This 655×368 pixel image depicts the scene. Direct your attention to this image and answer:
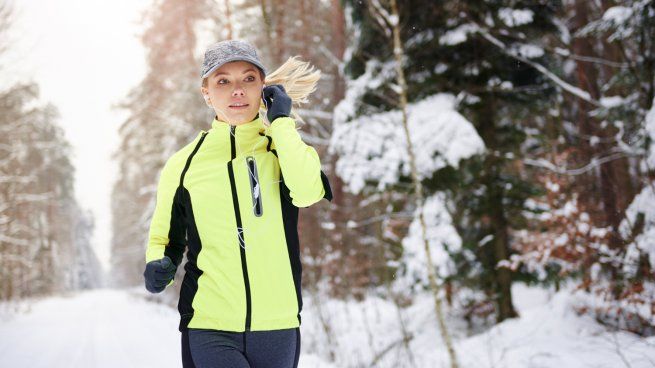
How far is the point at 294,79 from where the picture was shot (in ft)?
8.04

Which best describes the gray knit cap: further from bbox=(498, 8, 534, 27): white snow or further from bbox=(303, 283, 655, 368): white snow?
bbox=(498, 8, 534, 27): white snow

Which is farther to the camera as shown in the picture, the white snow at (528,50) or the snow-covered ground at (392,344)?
the white snow at (528,50)

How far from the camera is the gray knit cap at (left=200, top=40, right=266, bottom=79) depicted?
2.06 m

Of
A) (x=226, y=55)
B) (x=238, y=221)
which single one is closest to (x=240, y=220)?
(x=238, y=221)

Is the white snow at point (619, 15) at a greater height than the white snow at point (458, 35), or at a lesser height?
lesser

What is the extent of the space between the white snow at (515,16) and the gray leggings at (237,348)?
6638 mm

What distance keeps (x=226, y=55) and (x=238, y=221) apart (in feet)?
2.47

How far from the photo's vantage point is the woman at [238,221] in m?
1.95

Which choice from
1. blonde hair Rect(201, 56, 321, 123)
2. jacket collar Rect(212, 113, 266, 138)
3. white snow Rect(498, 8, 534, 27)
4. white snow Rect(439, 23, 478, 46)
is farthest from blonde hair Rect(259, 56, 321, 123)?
white snow Rect(498, 8, 534, 27)

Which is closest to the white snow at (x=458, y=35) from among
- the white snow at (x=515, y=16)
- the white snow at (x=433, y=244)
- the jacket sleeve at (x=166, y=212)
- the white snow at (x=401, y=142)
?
the white snow at (x=515, y=16)

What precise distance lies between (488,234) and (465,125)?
237 centimetres

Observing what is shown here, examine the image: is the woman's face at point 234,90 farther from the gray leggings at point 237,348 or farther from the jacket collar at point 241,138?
the gray leggings at point 237,348

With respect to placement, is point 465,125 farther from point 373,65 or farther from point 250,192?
point 250,192

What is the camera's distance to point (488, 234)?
8.19 metres
